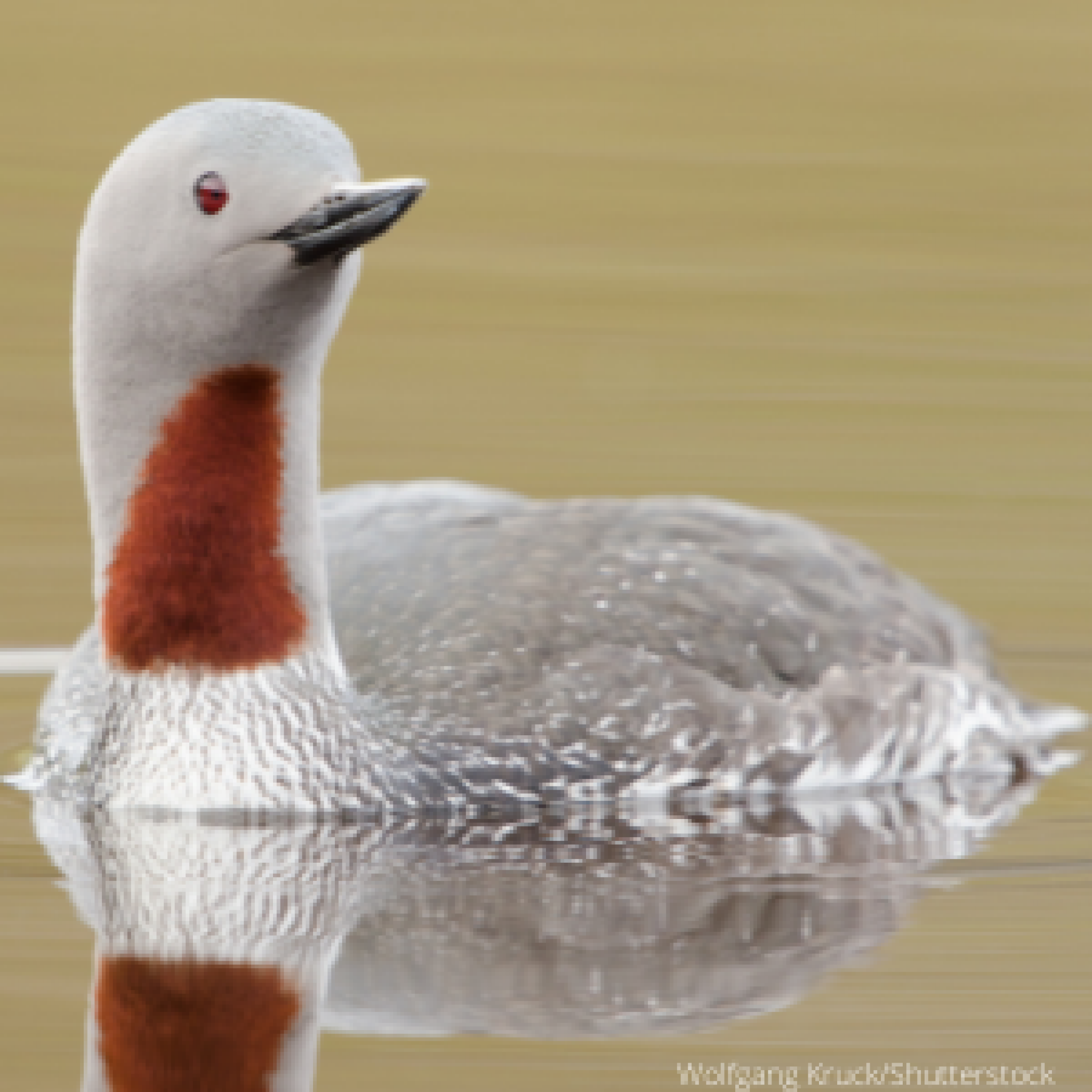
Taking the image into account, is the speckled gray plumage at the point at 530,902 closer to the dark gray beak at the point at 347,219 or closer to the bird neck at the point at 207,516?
the bird neck at the point at 207,516

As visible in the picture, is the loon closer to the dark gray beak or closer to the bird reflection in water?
the dark gray beak

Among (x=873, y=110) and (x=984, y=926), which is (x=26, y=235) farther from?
(x=984, y=926)

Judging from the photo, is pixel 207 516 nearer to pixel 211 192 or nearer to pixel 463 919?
pixel 211 192

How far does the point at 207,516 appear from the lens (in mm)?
7805

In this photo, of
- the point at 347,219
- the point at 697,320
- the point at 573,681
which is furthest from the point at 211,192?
the point at 697,320

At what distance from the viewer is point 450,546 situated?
877 centimetres

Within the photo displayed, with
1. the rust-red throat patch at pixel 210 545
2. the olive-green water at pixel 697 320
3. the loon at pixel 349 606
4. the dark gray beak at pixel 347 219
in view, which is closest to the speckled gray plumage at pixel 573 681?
the loon at pixel 349 606

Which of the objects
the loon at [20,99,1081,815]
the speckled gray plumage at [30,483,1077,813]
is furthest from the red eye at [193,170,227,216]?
the speckled gray plumage at [30,483,1077,813]

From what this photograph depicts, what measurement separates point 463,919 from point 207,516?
4.53 ft

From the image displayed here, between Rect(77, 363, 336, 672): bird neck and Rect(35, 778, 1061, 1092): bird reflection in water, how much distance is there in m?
0.51

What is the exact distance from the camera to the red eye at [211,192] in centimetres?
742

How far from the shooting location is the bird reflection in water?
6.36m

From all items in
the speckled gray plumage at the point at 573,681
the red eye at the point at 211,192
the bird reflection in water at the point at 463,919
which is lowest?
the bird reflection in water at the point at 463,919

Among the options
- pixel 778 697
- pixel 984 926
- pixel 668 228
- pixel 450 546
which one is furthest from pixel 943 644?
pixel 668 228
